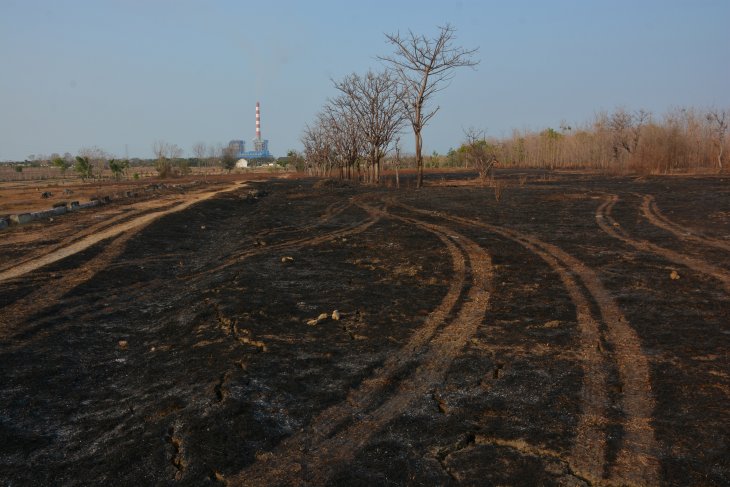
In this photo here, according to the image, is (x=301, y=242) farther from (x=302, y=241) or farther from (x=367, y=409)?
(x=367, y=409)

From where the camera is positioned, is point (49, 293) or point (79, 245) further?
point (79, 245)

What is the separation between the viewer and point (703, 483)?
2877 millimetres

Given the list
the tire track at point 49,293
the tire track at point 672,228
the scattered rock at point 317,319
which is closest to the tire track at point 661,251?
the tire track at point 672,228

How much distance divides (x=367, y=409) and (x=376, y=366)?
2.84ft

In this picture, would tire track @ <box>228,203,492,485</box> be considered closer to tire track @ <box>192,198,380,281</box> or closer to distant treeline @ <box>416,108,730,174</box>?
tire track @ <box>192,198,380,281</box>

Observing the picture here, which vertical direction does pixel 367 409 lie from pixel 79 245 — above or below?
below

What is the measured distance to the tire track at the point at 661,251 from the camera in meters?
7.57

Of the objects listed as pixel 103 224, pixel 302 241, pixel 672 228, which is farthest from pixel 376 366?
pixel 103 224

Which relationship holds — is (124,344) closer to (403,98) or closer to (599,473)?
(599,473)

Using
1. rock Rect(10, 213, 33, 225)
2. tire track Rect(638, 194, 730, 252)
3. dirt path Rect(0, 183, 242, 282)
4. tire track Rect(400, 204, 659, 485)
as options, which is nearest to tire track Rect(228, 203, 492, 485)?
tire track Rect(400, 204, 659, 485)

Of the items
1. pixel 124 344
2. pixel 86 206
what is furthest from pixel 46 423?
pixel 86 206

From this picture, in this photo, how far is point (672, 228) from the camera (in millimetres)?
11828

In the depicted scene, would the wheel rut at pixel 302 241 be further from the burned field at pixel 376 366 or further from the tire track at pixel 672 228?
the tire track at pixel 672 228

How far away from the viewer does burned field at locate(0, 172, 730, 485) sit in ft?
10.7
